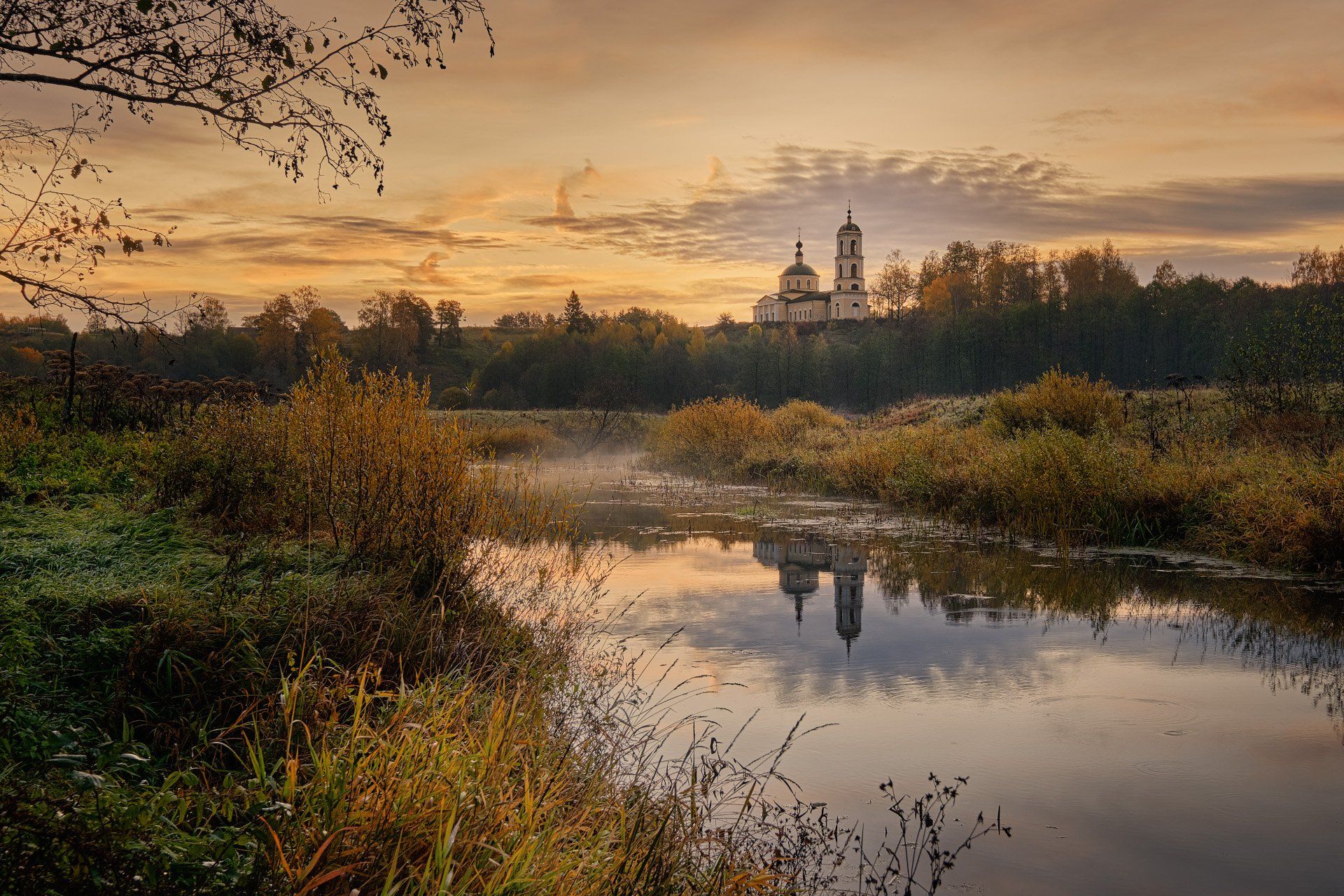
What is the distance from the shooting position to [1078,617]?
9695 millimetres

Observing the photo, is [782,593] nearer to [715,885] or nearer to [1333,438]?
[715,885]

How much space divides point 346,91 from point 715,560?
29.7 ft

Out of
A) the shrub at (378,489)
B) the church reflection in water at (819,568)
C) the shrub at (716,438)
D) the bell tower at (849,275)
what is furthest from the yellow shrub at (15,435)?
the bell tower at (849,275)

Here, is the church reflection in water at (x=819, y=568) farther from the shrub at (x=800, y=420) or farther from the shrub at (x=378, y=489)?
the shrub at (x=800, y=420)

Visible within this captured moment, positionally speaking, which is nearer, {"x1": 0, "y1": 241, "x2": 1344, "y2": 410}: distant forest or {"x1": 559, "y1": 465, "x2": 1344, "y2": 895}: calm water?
{"x1": 559, "y1": 465, "x2": 1344, "y2": 895}: calm water

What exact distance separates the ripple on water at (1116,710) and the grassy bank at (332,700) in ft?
6.80

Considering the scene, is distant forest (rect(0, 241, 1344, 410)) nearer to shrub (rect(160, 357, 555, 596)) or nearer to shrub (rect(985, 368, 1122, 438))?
shrub (rect(985, 368, 1122, 438))

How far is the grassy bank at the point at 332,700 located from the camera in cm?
292

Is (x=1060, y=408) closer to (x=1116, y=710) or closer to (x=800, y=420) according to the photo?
(x=800, y=420)

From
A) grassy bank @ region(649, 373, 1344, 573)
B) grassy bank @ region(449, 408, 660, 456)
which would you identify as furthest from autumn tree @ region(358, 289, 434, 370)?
grassy bank @ region(649, 373, 1344, 573)

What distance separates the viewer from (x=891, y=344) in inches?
2650

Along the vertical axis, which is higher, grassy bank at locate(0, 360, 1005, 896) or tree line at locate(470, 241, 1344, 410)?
tree line at locate(470, 241, 1344, 410)

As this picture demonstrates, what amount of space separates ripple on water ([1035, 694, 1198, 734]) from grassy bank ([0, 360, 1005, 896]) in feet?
6.80

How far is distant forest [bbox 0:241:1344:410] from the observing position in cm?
6009
